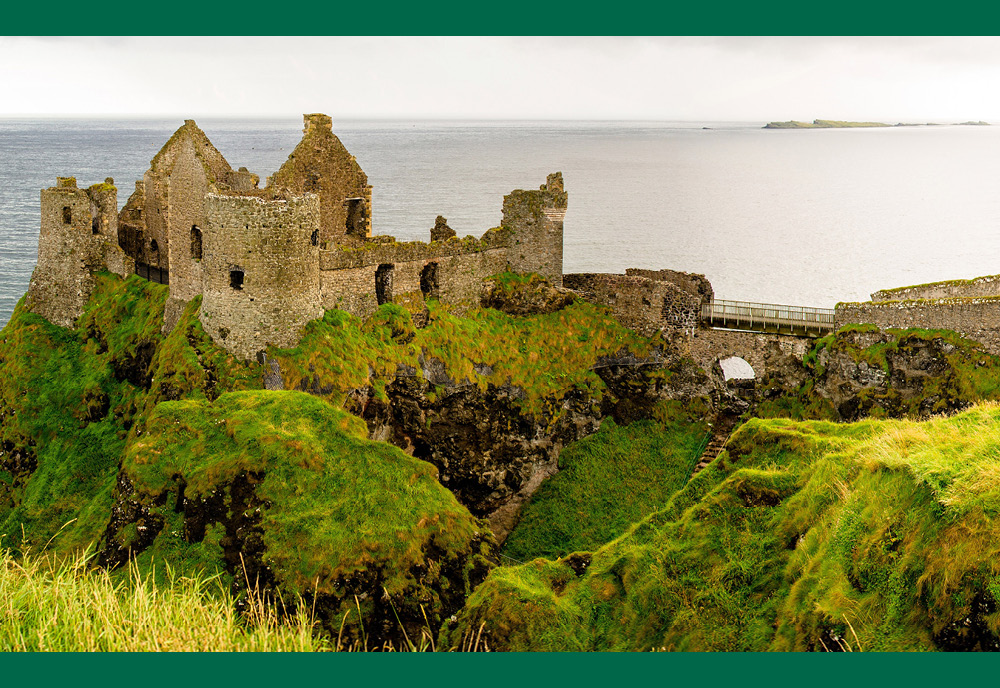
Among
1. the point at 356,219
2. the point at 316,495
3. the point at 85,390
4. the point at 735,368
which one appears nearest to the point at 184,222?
the point at 85,390

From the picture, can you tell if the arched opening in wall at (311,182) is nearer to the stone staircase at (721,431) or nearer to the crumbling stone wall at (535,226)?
the crumbling stone wall at (535,226)

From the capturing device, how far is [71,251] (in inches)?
1444

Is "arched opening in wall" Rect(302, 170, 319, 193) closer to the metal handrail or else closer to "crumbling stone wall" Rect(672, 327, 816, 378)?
"crumbling stone wall" Rect(672, 327, 816, 378)

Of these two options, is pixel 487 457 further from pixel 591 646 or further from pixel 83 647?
pixel 83 647

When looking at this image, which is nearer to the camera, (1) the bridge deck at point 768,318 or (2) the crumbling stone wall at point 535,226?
(1) the bridge deck at point 768,318

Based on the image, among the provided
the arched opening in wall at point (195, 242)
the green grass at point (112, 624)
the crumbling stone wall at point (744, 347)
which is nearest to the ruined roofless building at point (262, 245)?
the arched opening in wall at point (195, 242)

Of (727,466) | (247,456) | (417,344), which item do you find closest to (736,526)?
(727,466)

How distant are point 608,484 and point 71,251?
64.4ft

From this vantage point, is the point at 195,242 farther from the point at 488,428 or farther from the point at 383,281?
the point at 488,428

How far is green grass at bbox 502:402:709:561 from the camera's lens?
113 feet

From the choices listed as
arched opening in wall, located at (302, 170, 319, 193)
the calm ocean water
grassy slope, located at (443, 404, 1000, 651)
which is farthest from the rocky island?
the calm ocean water

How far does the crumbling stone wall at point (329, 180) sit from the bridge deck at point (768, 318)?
1302cm

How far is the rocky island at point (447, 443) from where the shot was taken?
15.6m

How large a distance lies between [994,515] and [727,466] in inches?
254
